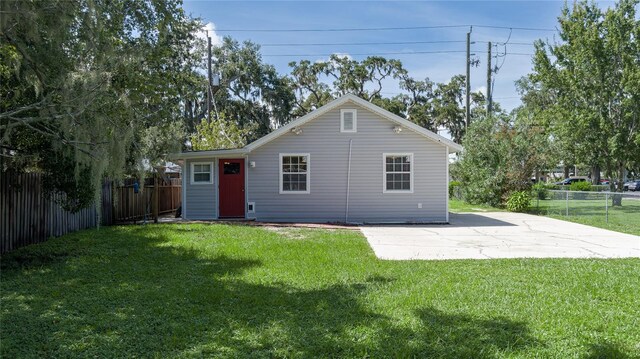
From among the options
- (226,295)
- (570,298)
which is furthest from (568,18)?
(226,295)

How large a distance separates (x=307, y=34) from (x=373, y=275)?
20.0m

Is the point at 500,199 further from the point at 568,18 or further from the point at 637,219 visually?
the point at 568,18

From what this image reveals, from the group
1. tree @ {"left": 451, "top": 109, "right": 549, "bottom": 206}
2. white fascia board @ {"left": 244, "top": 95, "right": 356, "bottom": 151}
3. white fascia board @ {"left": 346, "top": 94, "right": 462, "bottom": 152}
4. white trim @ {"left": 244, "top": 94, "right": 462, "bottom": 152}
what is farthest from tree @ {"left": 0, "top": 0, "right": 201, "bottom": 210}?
tree @ {"left": 451, "top": 109, "right": 549, "bottom": 206}

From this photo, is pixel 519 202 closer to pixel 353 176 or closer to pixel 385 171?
pixel 385 171

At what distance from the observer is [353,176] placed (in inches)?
554

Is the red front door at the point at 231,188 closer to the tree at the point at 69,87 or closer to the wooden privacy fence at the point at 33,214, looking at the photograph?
the wooden privacy fence at the point at 33,214

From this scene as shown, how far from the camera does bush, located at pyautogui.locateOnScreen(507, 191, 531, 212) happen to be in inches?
725

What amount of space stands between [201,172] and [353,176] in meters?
4.82

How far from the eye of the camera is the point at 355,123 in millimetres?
13992

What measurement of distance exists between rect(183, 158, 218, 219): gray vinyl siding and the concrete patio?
A: 4950 mm

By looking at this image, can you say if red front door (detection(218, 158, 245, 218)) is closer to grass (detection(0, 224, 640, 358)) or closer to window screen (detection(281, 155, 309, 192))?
window screen (detection(281, 155, 309, 192))

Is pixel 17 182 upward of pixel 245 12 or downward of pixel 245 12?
downward

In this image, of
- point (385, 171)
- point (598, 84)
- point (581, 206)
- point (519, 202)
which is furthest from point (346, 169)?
point (598, 84)

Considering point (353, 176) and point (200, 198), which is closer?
point (353, 176)
